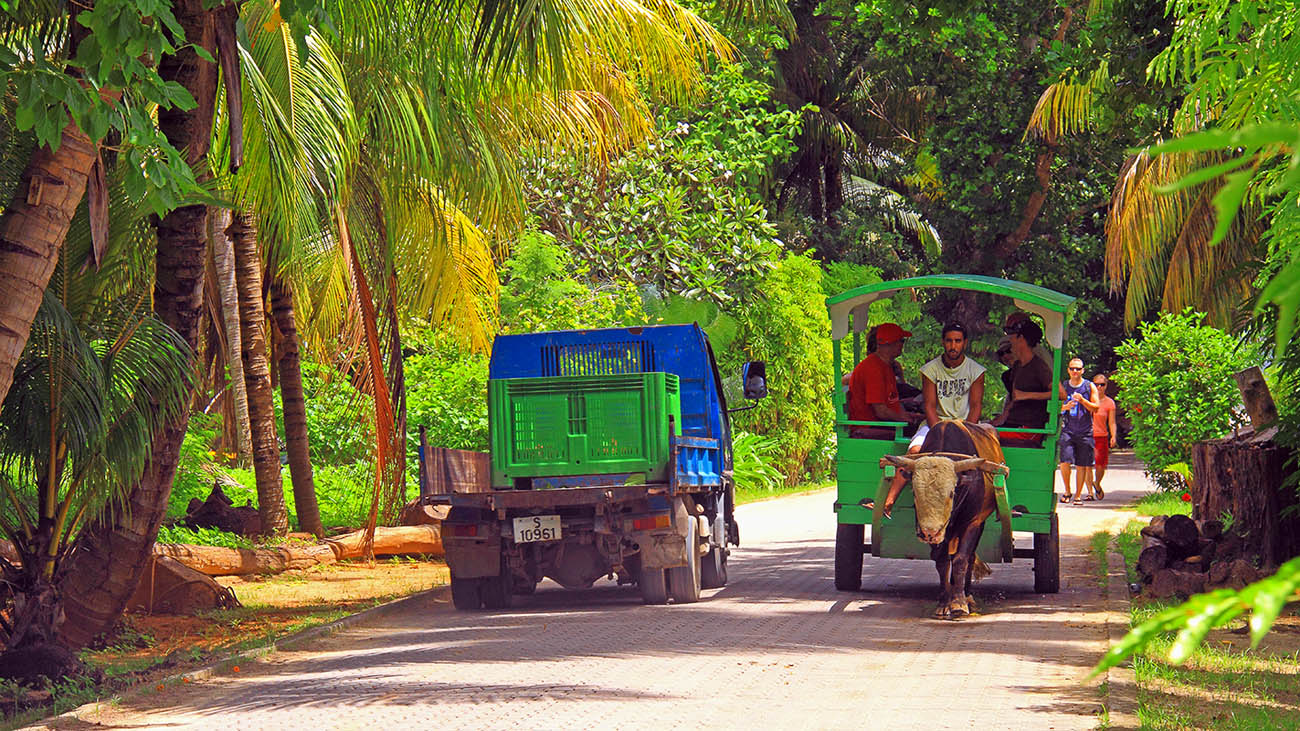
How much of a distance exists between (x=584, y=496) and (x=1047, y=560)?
13.5ft

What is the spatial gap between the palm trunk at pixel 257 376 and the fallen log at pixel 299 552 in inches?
31.7

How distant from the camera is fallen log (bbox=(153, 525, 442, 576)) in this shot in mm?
14766

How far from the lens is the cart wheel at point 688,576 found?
12547 mm

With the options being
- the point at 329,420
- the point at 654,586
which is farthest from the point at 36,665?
the point at 329,420

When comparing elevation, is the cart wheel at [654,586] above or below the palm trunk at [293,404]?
below

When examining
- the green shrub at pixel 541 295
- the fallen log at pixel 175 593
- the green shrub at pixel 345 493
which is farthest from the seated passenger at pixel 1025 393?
the green shrub at pixel 541 295

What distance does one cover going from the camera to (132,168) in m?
7.18

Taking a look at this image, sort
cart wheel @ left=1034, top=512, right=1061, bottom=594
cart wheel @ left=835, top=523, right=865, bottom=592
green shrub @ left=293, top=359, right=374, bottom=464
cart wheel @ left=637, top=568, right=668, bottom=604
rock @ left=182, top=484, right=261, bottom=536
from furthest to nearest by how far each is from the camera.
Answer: green shrub @ left=293, top=359, right=374, bottom=464
rock @ left=182, top=484, right=261, bottom=536
cart wheel @ left=835, top=523, right=865, bottom=592
cart wheel @ left=1034, top=512, right=1061, bottom=594
cart wheel @ left=637, top=568, right=668, bottom=604

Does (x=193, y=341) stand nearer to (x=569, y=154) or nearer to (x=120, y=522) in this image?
(x=120, y=522)

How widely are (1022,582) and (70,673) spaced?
8.86 metres

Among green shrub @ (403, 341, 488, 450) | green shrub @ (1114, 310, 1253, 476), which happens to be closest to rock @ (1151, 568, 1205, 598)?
green shrub @ (1114, 310, 1253, 476)

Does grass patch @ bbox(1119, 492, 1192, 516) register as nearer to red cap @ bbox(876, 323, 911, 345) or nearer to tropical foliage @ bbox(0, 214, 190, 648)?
red cap @ bbox(876, 323, 911, 345)

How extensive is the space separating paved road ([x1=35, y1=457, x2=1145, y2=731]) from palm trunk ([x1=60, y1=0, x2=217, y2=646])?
4.07 feet

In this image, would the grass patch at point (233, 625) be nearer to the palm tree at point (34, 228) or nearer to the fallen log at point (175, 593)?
the fallen log at point (175, 593)
